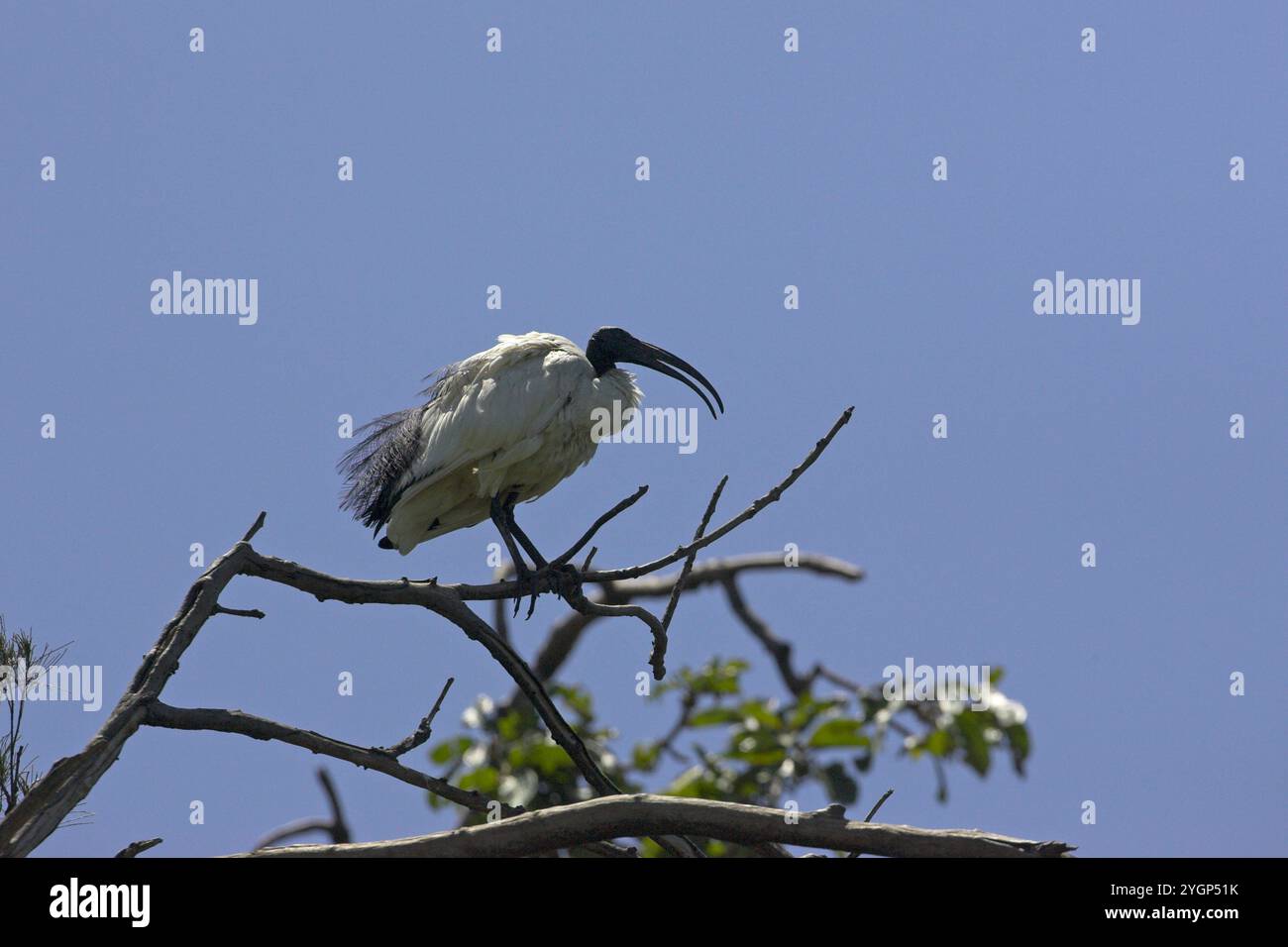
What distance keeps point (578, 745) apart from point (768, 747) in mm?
4091

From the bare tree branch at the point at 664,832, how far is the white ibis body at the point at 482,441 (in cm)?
339

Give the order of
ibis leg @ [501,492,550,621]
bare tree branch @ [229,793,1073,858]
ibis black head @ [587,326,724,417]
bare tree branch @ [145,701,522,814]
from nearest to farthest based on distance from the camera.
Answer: bare tree branch @ [229,793,1073,858], bare tree branch @ [145,701,522,814], ibis leg @ [501,492,550,621], ibis black head @ [587,326,724,417]

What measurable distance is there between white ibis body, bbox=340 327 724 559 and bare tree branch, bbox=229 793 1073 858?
3.39 meters

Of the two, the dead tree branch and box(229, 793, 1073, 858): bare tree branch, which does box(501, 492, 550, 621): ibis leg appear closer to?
the dead tree branch

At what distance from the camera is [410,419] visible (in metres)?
8.12

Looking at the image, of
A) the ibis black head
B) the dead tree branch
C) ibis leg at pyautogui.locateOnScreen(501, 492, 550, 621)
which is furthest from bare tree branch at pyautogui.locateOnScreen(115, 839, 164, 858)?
the ibis black head

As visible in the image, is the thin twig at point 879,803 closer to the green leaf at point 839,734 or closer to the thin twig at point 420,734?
the thin twig at point 420,734

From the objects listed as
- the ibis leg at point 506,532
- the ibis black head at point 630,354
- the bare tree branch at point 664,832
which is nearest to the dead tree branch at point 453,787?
the bare tree branch at point 664,832

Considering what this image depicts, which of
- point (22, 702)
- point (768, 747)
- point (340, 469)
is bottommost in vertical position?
point (768, 747)

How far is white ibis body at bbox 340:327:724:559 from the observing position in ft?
25.6
